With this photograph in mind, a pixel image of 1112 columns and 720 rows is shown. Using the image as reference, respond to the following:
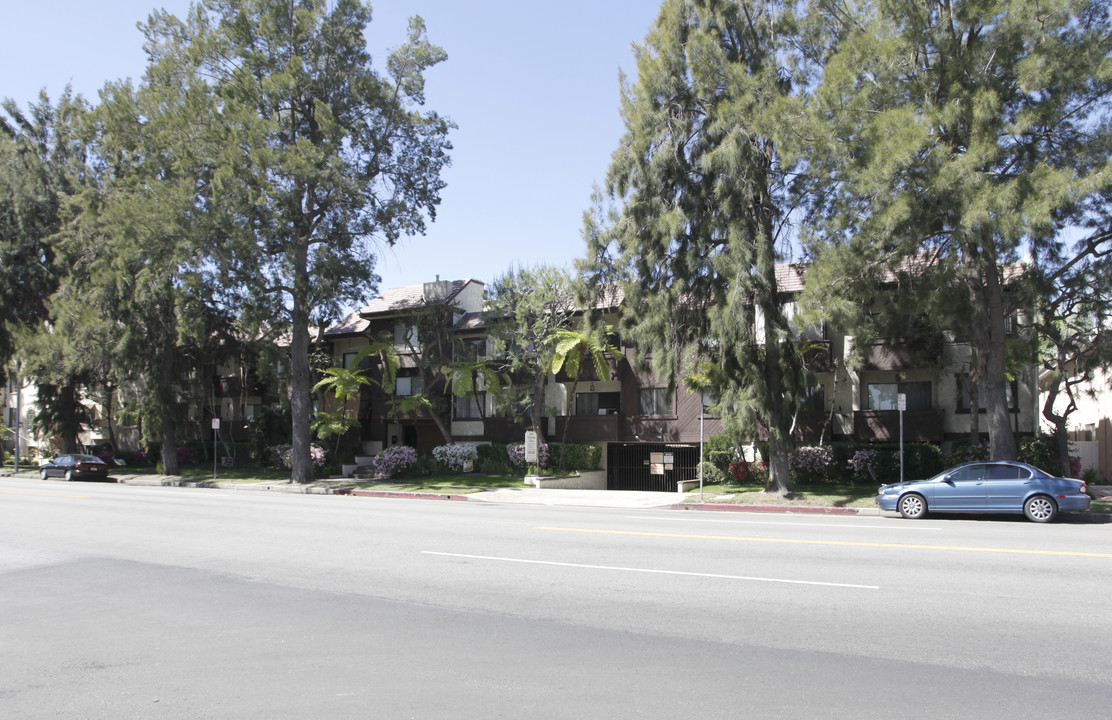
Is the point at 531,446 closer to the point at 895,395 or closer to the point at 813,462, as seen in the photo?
the point at 813,462

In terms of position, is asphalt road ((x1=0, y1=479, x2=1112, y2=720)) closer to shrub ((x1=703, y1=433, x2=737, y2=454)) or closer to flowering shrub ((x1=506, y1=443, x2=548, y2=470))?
shrub ((x1=703, y1=433, x2=737, y2=454))

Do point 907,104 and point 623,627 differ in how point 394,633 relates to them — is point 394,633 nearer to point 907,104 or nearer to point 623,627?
point 623,627

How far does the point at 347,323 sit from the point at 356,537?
32.6 meters

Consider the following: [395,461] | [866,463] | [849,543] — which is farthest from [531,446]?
[849,543]

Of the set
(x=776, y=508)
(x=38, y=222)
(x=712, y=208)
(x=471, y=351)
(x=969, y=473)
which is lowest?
(x=776, y=508)

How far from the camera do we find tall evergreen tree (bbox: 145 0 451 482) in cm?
Answer: 3266

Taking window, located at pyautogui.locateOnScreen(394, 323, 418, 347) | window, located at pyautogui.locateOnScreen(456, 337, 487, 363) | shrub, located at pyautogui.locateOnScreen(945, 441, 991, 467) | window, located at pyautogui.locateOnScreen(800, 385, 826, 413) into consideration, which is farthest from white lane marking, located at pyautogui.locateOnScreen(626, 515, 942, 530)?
window, located at pyautogui.locateOnScreen(394, 323, 418, 347)

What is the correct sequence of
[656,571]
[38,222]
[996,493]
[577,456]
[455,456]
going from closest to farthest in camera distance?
[656,571], [996,493], [577,456], [455,456], [38,222]

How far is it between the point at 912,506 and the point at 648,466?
17.7m

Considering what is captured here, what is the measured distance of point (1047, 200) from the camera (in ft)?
57.6

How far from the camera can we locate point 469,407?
39938 millimetres

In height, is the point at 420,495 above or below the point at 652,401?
below

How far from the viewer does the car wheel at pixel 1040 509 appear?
1731 cm

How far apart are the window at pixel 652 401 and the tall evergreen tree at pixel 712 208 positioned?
9.57 metres
